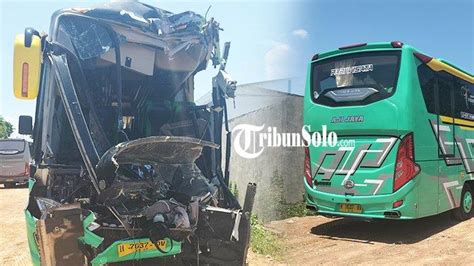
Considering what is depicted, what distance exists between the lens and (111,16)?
Result: 195 inches

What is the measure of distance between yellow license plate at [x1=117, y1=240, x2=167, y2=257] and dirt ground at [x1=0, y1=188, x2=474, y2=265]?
2466 mm

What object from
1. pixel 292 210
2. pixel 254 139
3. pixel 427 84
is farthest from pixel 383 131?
pixel 292 210

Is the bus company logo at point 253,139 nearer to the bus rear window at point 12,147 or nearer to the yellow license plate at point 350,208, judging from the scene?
the yellow license plate at point 350,208

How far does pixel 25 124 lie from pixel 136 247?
2.73m

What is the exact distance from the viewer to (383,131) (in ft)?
24.3

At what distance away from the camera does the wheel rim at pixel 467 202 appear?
9250 mm

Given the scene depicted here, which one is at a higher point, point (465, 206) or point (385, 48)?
point (385, 48)

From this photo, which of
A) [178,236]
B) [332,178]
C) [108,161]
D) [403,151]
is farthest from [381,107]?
[108,161]

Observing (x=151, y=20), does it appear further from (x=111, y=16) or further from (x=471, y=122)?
(x=471, y=122)

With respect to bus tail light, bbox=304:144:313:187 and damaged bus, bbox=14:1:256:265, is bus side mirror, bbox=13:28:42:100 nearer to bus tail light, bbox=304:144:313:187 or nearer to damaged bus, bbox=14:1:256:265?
damaged bus, bbox=14:1:256:265

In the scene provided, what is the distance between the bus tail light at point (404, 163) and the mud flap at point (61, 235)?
519cm

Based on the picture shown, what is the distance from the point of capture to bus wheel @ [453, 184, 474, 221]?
9.10 meters

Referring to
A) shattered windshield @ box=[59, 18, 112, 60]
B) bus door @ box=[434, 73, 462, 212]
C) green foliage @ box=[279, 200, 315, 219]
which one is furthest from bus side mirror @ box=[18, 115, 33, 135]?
bus door @ box=[434, 73, 462, 212]

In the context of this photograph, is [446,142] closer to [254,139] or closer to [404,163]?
[404,163]
